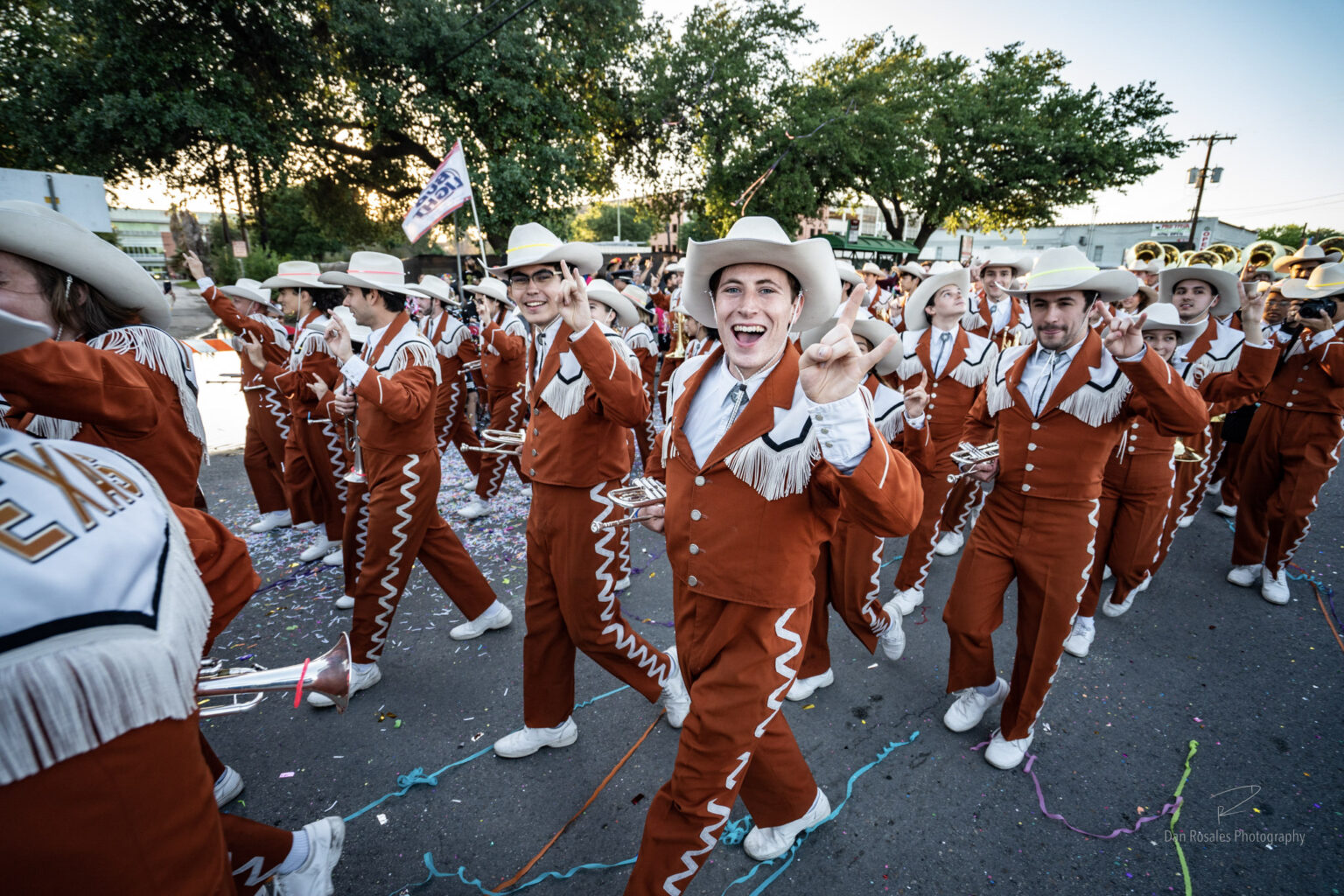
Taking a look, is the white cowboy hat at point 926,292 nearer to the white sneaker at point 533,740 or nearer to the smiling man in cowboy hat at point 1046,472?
the smiling man in cowboy hat at point 1046,472

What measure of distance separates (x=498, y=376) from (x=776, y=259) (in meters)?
5.59

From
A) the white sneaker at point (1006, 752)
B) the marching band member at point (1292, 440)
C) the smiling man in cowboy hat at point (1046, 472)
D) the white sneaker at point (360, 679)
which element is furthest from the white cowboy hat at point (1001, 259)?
the white sneaker at point (360, 679)

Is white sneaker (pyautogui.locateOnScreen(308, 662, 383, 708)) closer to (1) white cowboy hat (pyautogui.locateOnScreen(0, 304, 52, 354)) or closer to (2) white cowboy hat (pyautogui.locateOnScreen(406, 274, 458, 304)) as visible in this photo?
(1) white cowboy hat (pyautogui.locateOnScreen(0, 304, 52, 354))

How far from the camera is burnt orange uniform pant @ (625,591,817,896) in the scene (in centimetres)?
204

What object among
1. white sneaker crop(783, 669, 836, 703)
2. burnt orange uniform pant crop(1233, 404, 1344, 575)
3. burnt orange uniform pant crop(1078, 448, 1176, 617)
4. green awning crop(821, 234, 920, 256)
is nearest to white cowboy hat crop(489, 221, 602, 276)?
white sneaker crop(783, 669, 836, 703)

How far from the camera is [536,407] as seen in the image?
326 cm

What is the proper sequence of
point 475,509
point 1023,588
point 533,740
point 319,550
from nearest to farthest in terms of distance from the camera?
1. point 1023,588
2. point 533,740
3. point 319,550
4. point 475,509

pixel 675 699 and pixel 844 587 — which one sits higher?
pixel 844 587

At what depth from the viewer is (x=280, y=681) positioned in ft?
6.05

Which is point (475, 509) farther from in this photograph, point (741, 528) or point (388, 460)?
point (741, 528)

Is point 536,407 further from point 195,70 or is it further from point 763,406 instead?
point 195,70

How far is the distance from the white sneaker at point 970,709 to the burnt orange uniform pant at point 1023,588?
158 millimetres

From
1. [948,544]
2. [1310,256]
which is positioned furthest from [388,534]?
[1310,256]

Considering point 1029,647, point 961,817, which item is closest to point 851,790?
point 961,817
